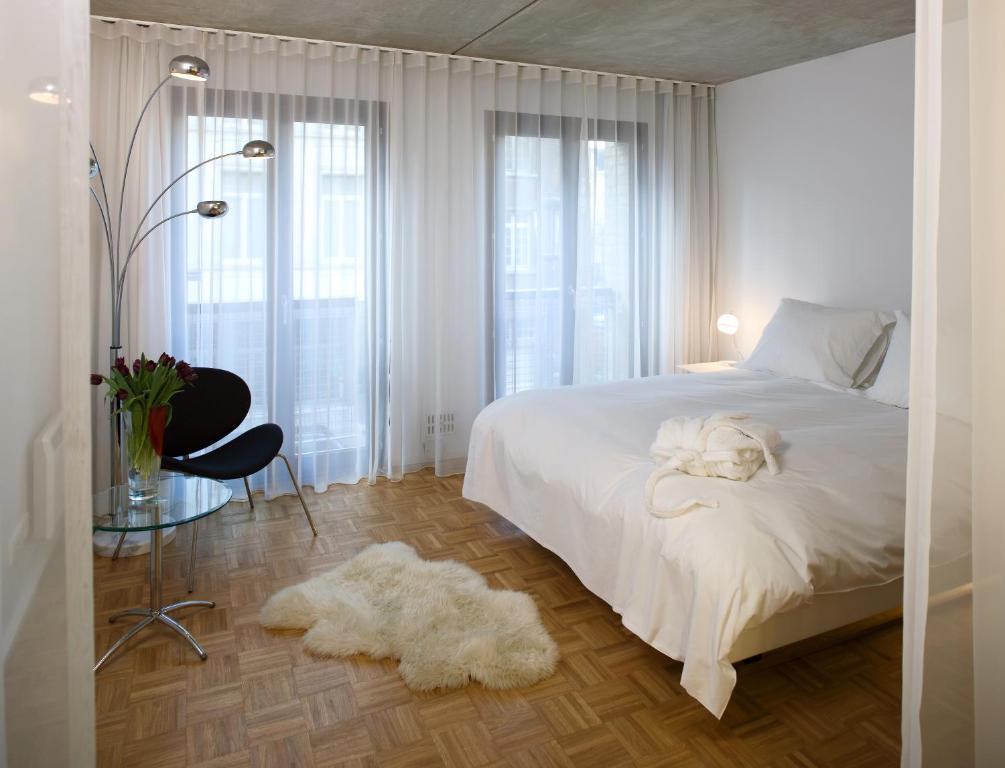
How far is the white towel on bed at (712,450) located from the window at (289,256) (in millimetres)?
2324

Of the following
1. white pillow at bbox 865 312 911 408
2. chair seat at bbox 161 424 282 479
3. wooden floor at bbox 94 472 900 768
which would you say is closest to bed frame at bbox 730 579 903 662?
wooden floor at bbox 94 472 900 768

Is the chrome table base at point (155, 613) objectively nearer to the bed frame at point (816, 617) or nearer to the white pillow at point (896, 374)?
the bed frame at point (816, 617)

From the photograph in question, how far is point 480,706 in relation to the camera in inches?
98.6

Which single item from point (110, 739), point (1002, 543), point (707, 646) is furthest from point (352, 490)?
point (1002, 543)

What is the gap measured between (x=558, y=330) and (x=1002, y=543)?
→ 3.88 meters

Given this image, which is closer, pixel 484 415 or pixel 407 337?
pixel 484 415

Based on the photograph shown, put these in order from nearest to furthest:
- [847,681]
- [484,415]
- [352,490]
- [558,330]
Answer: [847,681]
[484,415]
[352,490]
[558,330]

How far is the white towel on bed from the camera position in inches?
106

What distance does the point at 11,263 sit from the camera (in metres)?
0.98

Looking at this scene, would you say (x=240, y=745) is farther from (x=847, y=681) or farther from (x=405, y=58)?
(x=405, y=58)

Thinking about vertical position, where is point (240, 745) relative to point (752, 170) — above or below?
below

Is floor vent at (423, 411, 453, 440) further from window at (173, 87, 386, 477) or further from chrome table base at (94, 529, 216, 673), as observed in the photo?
chrome table base at (94, 529, 216, 673)

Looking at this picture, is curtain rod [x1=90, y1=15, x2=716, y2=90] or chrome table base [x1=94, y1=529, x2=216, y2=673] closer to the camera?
chrome table base [x1=94, y1=529, x2=216, y2=673]

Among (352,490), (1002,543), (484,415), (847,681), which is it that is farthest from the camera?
(352,490)
